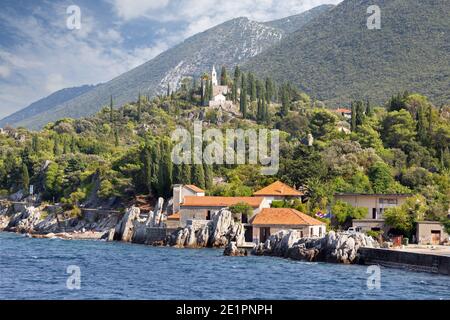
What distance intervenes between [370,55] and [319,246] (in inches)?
4379

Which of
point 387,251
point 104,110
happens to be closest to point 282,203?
point 387,251

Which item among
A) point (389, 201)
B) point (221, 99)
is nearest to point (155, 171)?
point (389, 201)

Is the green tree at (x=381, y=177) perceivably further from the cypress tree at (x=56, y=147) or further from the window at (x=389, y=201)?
the cypress tree at (x=56, y=147)

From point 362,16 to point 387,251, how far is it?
140m

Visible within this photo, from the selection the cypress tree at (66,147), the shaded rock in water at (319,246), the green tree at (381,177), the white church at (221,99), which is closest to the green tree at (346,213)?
the green tree at (381,177)

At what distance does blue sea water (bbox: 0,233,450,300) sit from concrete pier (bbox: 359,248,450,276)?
39.3 inches

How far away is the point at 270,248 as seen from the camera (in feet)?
165

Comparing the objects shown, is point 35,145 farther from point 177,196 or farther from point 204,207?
point 204,207

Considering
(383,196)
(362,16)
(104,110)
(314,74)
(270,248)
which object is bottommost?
(270,248)

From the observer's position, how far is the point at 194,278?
111 feet

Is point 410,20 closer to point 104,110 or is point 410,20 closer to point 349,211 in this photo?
point 104,110

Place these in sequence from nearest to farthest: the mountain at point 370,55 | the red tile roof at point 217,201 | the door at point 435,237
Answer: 1. the door at point 435,237
2. the red tile roof at point 217,201
3. the mountain at point 370,55

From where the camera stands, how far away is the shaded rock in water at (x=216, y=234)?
56625 millimetres

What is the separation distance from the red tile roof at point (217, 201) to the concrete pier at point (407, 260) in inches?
721
